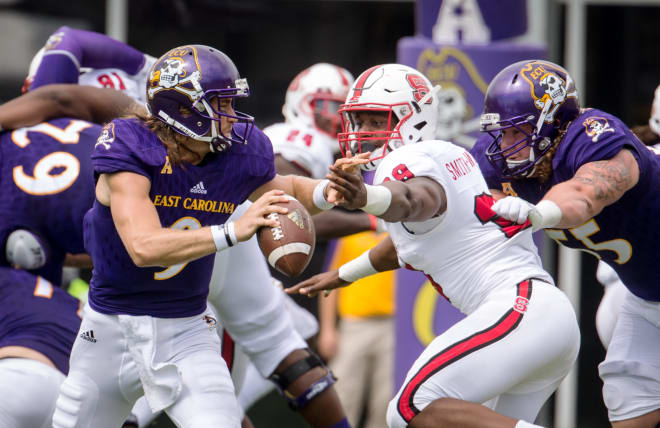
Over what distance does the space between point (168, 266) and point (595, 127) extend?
5.57ft

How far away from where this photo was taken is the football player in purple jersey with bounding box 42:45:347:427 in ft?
12.9

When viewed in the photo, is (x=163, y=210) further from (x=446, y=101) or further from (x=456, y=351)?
(x=446, y=101)

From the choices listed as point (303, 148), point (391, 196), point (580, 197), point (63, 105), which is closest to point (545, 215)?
point (580, 197)

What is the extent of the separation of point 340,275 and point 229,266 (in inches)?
30.5

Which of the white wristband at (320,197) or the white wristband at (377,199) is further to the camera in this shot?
the white wristband at (320,197)

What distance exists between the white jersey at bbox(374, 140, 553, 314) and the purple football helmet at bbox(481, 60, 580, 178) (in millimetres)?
280

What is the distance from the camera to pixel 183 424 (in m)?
3.91

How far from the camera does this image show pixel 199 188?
4000 millimetres

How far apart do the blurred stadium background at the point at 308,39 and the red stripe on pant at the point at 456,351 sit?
377cm

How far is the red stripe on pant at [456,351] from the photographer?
12.8 feet

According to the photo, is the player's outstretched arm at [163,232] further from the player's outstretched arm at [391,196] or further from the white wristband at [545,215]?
the white wristband at [545,215]

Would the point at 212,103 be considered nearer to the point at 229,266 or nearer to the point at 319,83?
the point at 229,266

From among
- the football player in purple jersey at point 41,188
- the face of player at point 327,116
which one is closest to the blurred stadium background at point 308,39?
the face of player at point 327,116

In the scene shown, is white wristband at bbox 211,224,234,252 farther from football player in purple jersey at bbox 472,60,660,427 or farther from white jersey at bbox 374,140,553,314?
football player in purple jersey at bbox 472,60,660,427
